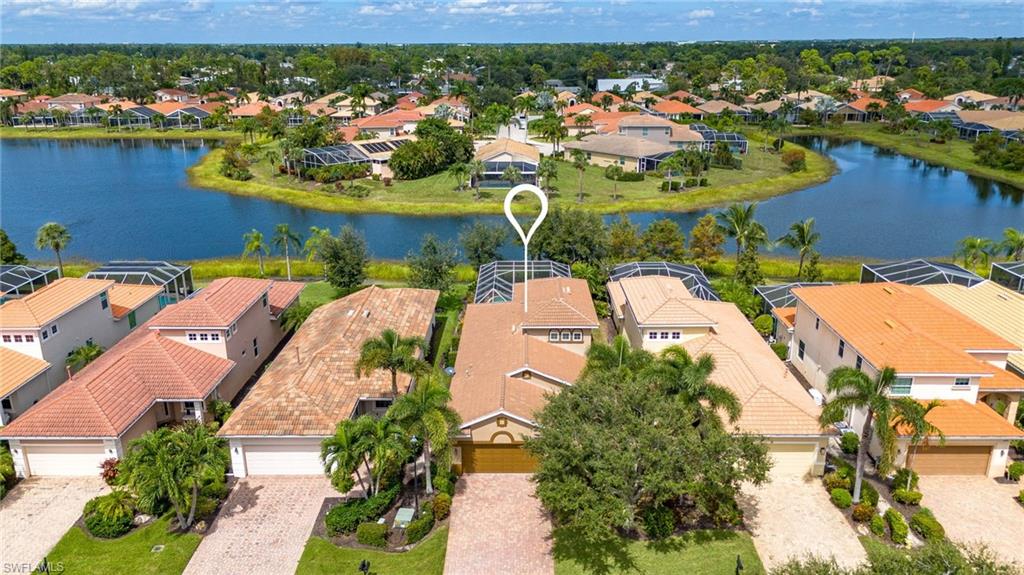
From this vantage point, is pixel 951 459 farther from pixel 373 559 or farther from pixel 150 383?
pixel 150 383

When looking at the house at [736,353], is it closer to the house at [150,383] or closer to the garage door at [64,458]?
the house at [150,383]

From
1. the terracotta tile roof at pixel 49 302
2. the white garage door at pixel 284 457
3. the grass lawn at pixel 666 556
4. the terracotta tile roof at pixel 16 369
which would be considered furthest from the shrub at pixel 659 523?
the terracotta tile roof at pixel 49 302

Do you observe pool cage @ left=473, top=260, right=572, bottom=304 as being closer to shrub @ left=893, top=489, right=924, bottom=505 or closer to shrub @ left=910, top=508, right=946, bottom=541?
shrub @ left=893, top=489, right=924, bottom=505

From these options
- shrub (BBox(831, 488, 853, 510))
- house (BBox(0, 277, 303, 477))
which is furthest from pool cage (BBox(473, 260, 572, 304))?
shrub (BBox(831, 488, 853, 510))

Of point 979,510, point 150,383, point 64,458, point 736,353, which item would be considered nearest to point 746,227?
point 736,353

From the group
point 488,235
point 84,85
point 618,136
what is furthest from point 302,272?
point 84,85

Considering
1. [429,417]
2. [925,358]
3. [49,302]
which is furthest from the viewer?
[49,302]

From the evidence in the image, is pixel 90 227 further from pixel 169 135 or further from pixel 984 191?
pixel 984 191
